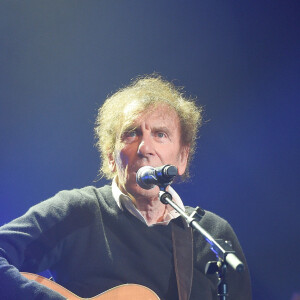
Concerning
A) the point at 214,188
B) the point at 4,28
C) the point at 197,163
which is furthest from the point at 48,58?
the point at 214,188

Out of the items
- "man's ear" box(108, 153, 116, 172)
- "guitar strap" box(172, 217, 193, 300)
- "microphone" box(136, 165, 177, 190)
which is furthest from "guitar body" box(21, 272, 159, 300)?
"man's ear" box(108, 153, 116, 172)

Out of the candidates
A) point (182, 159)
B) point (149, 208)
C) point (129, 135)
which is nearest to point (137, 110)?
point (129, 135)

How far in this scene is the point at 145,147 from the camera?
2.53 m

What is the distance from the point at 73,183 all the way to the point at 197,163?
1138 millimetres

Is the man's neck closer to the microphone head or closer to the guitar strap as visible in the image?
the guitar strap

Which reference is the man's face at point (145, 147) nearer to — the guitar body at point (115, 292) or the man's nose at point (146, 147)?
the man's nose at point (146, 147)

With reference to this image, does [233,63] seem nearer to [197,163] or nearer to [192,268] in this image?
[197,163]

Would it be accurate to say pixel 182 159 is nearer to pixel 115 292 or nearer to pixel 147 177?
pixel 147 177

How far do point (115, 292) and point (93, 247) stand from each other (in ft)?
Answer: 1.20

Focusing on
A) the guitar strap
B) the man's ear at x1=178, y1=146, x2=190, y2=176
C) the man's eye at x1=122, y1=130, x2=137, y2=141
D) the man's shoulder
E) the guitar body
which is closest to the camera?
the guitar body

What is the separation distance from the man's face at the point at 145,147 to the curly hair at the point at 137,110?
8 cm

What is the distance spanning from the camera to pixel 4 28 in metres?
3.24

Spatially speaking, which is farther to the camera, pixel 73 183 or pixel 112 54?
pixel 112 54

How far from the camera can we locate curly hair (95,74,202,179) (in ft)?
9.37
